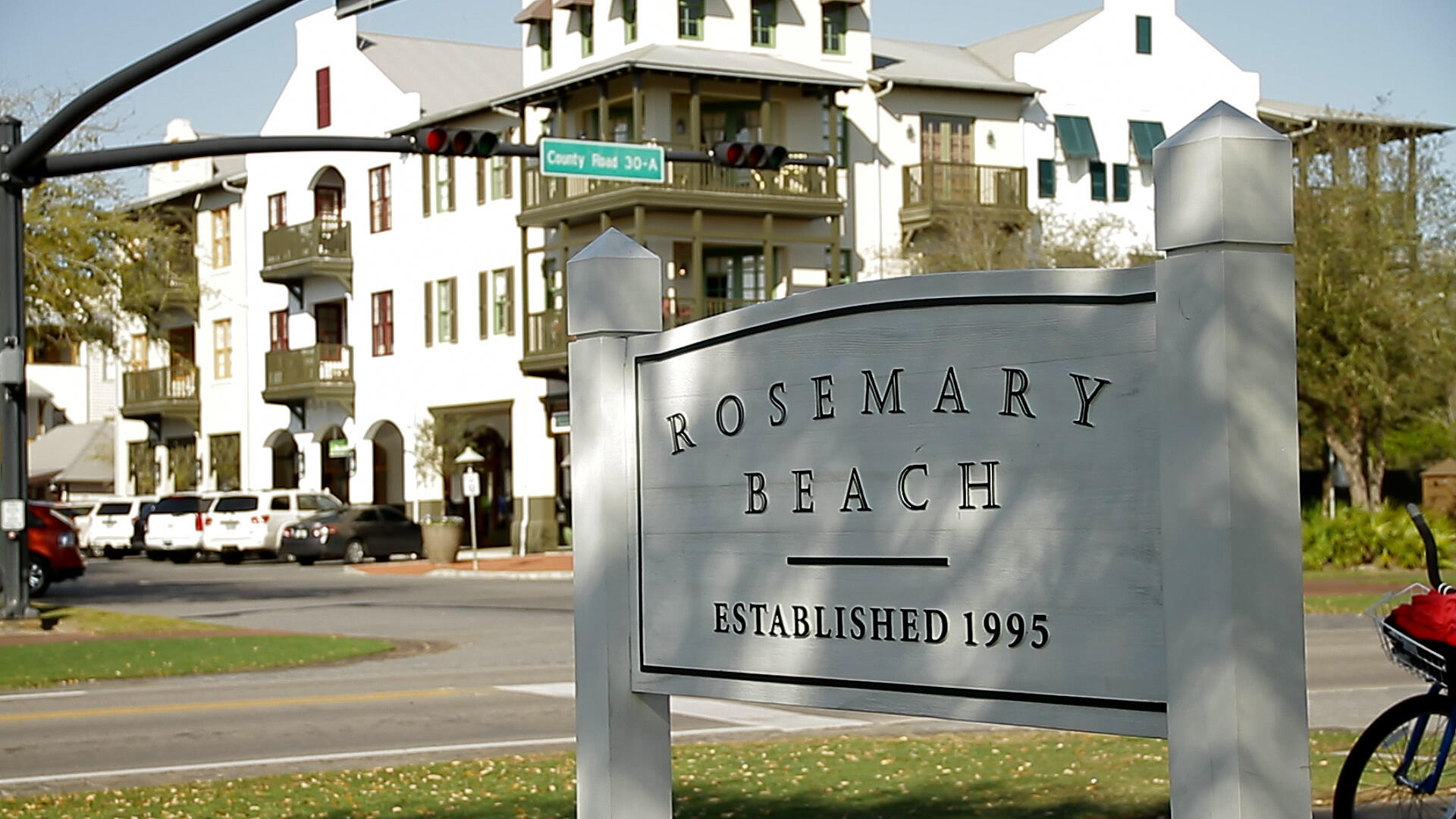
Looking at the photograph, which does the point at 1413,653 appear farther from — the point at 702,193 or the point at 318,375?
the point at 318,375

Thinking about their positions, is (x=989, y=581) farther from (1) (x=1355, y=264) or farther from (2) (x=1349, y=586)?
(1) (x=1355, y=264)

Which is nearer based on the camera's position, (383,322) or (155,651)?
(155,651)

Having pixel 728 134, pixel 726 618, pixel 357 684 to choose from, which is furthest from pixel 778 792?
pixel 728 134

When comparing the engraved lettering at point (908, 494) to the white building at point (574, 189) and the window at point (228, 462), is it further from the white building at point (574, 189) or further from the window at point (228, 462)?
the window at point (228, 462)

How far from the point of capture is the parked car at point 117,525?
55.0m

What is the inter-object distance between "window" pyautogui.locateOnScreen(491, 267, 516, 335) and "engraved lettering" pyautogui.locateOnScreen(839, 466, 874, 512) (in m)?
43.0

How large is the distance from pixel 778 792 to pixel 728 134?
35951 mm

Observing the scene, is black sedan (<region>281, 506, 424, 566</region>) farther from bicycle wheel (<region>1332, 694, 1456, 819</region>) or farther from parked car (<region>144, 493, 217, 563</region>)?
bicycle wheel (<region>1332, 694, 1456, 819</region>)

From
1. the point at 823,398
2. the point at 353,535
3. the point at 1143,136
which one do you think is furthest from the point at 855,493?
the point at 1143,136

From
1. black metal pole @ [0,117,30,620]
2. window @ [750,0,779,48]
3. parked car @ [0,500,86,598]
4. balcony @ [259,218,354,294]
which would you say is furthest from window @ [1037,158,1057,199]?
black metal pole @ [0,117,30,620]

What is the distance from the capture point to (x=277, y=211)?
56.9 metres

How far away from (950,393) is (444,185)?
4647cm

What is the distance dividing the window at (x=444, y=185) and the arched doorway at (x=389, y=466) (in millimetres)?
7330

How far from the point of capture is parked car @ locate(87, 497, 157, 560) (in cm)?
5503
